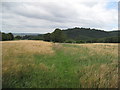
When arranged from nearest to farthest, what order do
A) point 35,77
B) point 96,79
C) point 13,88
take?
point 13,88 < point 96,79 < point 35,77

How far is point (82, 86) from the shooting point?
14.1ft

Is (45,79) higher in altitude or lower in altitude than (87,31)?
lower

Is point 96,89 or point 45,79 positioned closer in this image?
point 96,89

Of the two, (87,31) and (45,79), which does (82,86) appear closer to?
(45,79)

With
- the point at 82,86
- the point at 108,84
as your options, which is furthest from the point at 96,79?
the point at 82,86

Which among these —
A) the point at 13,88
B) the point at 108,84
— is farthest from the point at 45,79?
the point at 108,84

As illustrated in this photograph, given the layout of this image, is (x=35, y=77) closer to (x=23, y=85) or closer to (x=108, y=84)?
(x=23, y=85)

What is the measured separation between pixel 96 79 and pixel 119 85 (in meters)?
0.74

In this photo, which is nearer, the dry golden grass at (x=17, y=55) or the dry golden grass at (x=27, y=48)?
the dry golden grass at (x=17, y=55)

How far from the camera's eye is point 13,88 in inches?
161

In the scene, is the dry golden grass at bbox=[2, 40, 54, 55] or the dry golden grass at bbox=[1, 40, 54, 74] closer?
the dry golden grass at bbox=[1, 40, 54, 74]

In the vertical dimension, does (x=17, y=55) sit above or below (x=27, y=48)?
below

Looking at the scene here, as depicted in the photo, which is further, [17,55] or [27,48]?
[27,48]

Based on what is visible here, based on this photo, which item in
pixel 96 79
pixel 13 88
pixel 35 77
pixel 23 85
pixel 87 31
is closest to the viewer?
pixel 13 88
